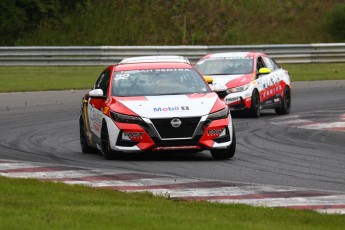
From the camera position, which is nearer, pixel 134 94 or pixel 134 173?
pixel 134 173

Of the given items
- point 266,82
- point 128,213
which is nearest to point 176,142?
point 128,213

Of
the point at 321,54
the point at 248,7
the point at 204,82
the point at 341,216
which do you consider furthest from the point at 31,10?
the point at 341,216

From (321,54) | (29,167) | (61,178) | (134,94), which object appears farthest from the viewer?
(321,54)

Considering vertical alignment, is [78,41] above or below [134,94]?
below

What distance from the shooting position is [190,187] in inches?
508

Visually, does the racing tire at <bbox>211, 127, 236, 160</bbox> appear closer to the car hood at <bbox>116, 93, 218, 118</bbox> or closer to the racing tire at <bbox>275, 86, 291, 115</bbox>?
the car hood at <bbox>116, 93, 218, 118</bbox>

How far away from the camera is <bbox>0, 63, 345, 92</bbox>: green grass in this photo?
32688 mm

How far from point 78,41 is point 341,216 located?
35820 mm

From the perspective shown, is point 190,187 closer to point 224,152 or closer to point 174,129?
point 174,129

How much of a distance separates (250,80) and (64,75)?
1433 cm

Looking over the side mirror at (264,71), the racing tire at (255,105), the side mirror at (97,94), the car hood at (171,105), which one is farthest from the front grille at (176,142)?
the side mirror at (264,71)

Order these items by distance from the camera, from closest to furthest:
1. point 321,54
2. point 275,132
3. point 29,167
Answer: point 29,167, point 275,132, point 321,54

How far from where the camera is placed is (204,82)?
56.9 ft

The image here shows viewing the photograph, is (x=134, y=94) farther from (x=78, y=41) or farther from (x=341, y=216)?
(x=78, y=41)
